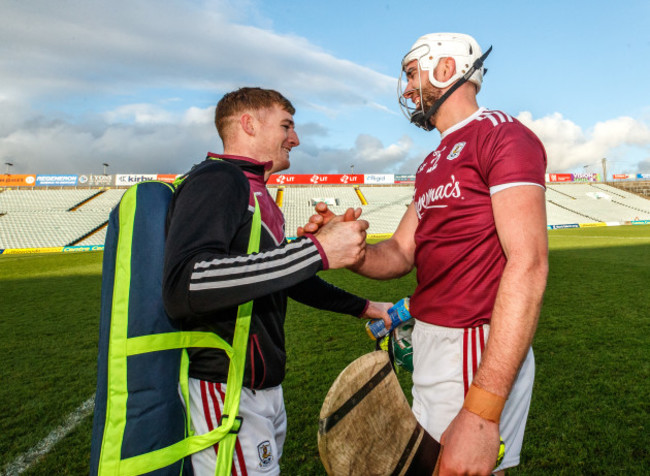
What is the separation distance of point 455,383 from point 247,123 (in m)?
1.49

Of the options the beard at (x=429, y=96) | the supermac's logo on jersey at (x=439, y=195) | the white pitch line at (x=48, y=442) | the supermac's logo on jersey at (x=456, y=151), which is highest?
the beard at (x=429, y=96)

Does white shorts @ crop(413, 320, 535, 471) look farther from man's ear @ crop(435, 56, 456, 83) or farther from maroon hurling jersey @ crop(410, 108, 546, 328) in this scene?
man's ear @ crop(435, 56, 456, 83)

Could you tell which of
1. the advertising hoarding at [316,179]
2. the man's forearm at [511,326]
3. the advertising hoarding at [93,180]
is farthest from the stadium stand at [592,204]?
the advertising hoarding at [93,180]

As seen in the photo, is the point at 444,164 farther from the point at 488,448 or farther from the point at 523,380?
the point at 488,448

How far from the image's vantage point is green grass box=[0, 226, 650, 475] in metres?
3.10

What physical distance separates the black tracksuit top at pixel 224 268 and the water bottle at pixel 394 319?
68 cm

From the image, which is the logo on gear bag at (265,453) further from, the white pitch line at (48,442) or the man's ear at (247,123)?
the white pitch line at (48,442)

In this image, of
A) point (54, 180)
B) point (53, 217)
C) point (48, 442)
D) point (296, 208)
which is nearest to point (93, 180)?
point (54, 180)

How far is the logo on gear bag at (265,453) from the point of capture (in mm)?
1696

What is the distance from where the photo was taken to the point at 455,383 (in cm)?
167

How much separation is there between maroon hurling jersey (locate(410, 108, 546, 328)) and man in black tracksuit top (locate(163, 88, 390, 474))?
1.36 ft

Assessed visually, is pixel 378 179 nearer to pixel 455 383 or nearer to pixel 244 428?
pixel 455 383

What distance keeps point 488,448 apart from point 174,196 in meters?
1.35

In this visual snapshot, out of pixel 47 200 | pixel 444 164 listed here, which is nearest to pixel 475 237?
pixel 444 164
